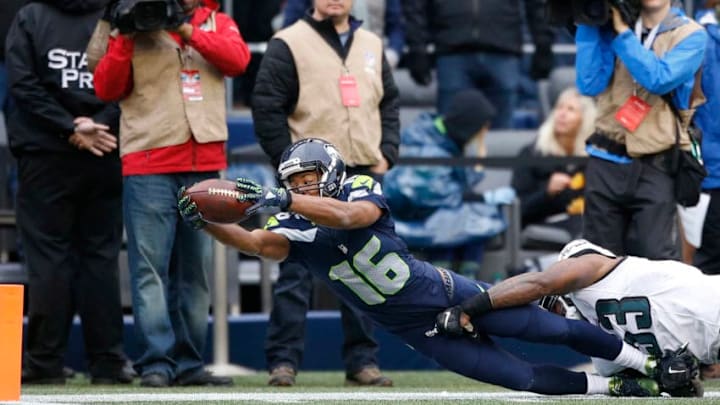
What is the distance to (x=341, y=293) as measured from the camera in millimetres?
7207

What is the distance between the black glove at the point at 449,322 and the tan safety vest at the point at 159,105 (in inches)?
73.8

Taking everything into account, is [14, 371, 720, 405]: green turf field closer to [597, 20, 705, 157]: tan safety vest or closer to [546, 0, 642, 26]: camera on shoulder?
[597, 20, 705, 157]: tan safety vest

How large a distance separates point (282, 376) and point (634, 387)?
2.00m

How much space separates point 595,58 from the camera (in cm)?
854

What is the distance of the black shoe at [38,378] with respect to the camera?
27.5 ft

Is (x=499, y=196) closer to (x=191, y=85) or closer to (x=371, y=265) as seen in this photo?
(x=191, y=85)

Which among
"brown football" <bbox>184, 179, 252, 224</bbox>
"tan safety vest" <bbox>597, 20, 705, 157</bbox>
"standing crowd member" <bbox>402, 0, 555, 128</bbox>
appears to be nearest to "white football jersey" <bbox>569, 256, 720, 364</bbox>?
"tan safety vest" <bbox>597, 20, 705, 157</bbox>

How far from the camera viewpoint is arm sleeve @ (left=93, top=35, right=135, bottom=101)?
802 centimetres

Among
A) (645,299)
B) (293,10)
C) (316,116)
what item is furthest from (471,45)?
(645,299)

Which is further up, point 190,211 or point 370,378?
point 190,211

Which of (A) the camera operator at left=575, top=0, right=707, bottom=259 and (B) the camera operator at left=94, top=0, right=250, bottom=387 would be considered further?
(A) the camera operator at left=575, top=0, right=707, bottom=259

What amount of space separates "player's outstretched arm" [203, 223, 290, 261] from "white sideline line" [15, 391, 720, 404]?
2.13ft

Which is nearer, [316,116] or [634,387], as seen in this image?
[634,387]

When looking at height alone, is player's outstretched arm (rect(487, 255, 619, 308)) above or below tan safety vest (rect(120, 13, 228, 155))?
below
